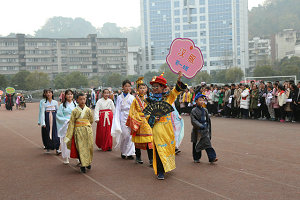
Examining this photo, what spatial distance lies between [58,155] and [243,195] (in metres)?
5.39

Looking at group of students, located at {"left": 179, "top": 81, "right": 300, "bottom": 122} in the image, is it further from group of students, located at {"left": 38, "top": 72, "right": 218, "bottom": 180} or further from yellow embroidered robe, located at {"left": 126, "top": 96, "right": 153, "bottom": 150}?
yellow embroidered robe, located at {"left": 126, "top": 96, "right": 153, "bottom": 150}

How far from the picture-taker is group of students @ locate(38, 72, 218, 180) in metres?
6.40

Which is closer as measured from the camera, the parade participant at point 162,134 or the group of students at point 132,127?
the parade participant at point 162,134

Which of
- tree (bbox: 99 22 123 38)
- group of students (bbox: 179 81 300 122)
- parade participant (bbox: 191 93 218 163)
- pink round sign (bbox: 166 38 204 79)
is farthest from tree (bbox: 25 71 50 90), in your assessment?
tree (bbox: 99 22 123 38)

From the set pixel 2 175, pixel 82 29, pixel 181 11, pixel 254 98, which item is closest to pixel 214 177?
pixel 2 175

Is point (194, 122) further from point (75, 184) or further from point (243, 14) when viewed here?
point (243, 14)

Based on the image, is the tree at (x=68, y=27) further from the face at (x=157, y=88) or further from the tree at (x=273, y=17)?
the face at (x=157, y=88)

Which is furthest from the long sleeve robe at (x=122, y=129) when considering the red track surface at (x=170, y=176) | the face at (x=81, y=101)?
the face at (x=81, y=101)

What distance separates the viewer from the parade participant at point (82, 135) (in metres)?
6.90

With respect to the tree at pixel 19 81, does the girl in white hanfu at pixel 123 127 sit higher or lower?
lower

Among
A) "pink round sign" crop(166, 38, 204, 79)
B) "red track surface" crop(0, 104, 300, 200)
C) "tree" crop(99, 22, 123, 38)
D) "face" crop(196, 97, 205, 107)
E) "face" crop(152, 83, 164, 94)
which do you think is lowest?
"red track surface" crop(0, 104, 300, 200)

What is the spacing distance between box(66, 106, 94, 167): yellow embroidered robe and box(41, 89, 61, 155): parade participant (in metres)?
2.32

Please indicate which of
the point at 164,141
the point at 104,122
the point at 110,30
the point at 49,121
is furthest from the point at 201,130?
the point at 110,30

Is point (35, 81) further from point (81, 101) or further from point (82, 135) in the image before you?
point (82, 135)
